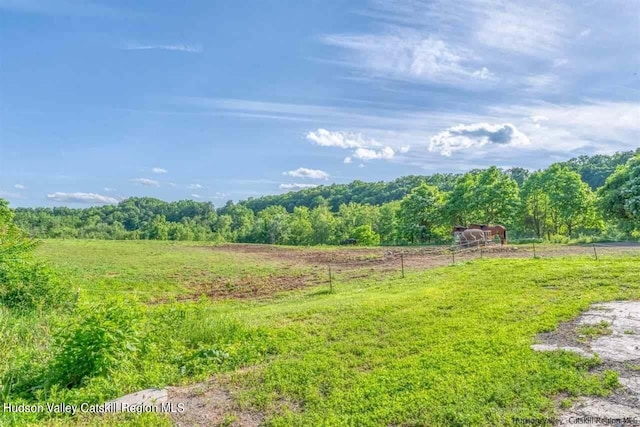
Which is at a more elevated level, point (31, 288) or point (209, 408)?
point (31, 288)

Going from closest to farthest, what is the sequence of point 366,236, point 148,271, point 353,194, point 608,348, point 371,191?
point 608,348, point 148,271, point 366,236, point 371,191, point 353,194

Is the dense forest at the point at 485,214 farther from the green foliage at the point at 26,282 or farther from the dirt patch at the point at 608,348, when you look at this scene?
the dirt patch at the point at 608,348

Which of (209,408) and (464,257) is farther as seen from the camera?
(464,257)

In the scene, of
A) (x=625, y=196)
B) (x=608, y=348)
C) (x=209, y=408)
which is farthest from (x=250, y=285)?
(x=625, y=196)

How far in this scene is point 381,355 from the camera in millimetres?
6371

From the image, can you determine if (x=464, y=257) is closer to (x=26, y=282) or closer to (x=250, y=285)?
(x=250, y=285)

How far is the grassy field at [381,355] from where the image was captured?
459 cm

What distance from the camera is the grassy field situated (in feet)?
15.1

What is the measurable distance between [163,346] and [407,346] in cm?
482

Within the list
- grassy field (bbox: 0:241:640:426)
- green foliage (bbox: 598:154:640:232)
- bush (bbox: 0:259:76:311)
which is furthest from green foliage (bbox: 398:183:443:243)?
bush (bbox: 0:259:76:311)

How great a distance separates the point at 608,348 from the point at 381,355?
3725 millimetres

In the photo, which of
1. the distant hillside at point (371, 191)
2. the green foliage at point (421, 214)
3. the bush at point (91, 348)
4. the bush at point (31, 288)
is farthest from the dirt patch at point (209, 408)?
the distant hillside at point (371, 191)

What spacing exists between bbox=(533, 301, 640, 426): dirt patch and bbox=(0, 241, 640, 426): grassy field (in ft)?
0.58

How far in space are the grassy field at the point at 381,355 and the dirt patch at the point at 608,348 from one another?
177mm
